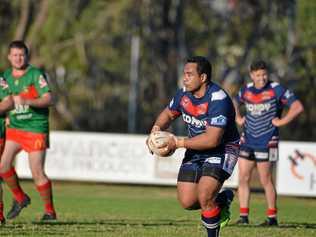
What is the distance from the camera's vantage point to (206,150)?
10375 millimetres

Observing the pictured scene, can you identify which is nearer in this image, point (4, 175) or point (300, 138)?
point (4, 175)

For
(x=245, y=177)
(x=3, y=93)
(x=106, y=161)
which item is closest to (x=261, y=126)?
A: (x=245, y=177)

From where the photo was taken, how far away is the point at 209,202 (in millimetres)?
10102

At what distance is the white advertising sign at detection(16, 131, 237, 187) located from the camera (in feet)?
80.5

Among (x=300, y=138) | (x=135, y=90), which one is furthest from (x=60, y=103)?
(x=300, y=138)

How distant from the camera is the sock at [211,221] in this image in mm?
10078

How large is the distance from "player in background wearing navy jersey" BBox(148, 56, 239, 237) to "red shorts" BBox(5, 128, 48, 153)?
3265 mm

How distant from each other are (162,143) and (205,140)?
0.47 meters

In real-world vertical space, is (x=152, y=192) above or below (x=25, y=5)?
below

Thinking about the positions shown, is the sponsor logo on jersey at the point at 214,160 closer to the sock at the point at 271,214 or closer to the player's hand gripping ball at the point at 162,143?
the player's hand gripping ball at the point at 162,143

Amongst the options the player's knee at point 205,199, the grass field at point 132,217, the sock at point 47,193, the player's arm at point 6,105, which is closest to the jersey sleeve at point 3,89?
the player's arm at point 6,105

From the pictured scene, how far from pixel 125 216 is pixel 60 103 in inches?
1009

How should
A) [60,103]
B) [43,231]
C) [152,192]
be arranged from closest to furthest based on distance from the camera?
[43,231]
[152,192]
[60,103]

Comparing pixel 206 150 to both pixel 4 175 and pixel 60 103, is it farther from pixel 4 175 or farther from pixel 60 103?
pixel 60 103
